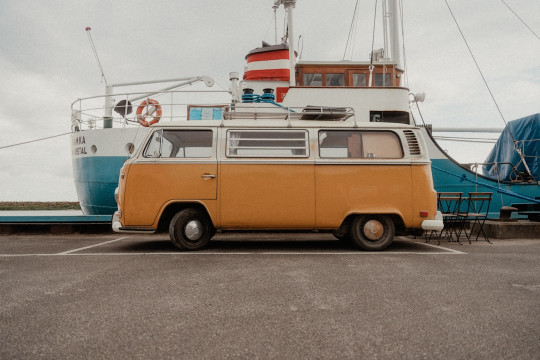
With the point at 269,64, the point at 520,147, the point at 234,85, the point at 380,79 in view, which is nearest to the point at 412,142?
the point at 380,79

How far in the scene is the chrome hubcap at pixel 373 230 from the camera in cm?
609

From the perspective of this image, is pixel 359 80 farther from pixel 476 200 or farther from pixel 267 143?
pixel 267 143

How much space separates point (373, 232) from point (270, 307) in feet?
11.8

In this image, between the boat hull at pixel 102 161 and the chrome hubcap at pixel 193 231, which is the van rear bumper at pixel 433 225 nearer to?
the chrome hubcap at pixel 193 231

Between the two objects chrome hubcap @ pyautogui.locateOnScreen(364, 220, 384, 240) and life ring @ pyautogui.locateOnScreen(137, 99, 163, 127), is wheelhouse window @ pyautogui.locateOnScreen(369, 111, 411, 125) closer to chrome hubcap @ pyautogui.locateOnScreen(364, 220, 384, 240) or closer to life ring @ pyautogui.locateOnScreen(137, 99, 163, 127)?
chrome hubcap @ pyautogui.locateOnScreen(364, 220, 384, 240)

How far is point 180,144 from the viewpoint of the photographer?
6227mm

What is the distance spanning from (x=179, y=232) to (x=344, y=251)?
274 cm

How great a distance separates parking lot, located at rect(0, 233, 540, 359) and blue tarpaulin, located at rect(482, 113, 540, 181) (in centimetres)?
697

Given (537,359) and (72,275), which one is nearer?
(537,359)

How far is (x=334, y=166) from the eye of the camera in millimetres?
6117

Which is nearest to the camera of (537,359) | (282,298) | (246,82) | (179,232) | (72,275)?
(537,359)

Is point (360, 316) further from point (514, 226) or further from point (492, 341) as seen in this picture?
point (514, 226)

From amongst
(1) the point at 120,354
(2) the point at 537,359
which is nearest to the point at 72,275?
(1) the point at 120,354

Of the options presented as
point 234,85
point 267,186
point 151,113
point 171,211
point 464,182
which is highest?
point 234,85
